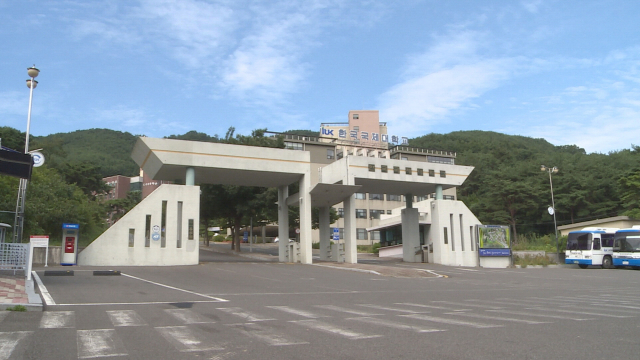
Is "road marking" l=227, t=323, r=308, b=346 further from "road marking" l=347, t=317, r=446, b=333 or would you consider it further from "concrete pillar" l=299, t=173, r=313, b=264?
"concrete pillar" l=299, t=173, r=313, b=264

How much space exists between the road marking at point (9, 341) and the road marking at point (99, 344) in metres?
0.71

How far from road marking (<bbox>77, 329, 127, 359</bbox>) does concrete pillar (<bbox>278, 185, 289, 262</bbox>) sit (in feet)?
87.6

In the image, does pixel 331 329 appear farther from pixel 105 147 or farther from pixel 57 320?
pixel 105 147

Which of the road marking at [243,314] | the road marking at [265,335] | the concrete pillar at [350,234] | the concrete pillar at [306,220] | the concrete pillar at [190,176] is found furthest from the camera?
the concrete pillar at [350,234]

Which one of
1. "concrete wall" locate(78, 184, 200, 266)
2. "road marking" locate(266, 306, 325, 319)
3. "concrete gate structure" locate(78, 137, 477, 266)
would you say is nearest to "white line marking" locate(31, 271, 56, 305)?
"road marking" locate(266, 306, 325, 319)

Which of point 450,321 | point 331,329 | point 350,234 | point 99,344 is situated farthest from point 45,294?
point 350,234

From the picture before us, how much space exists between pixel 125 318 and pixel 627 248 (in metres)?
33.6

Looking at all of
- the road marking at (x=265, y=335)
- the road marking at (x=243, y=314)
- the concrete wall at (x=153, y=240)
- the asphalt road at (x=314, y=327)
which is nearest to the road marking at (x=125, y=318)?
the asphalt road at (x=314, y=327)

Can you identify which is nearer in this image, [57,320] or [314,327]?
[314,327]

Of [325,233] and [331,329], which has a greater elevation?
[325,233]

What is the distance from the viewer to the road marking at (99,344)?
5.74m

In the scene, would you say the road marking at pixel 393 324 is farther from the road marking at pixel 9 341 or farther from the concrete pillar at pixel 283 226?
the concrete pillar at pixel 283 226

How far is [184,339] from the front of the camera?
6.70 m

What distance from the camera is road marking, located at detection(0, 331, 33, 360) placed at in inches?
221
